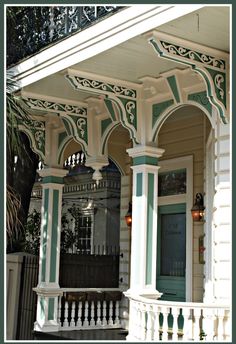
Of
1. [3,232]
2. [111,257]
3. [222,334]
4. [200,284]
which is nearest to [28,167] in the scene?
[111,257]

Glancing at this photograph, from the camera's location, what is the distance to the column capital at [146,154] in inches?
322

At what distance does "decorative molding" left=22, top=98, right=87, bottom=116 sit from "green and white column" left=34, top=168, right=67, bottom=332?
4.61 feet

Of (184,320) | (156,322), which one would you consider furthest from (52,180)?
(184,320)

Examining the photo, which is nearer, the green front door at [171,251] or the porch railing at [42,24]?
the porch railing at [42,24]

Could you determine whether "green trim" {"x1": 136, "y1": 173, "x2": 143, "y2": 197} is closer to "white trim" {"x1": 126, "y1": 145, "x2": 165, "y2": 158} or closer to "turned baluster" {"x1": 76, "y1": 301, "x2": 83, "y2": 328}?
"white trim" {"x1": 126, "y1": 145, "x2": 165, "y2": 158}

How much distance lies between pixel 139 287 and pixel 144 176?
1.54 m

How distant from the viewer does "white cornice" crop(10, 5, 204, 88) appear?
6008 mm

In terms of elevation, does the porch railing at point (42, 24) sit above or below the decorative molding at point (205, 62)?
above

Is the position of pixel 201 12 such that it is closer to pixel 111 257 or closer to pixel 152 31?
pixel 152 31

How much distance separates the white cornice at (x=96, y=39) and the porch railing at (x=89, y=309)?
13.0ft

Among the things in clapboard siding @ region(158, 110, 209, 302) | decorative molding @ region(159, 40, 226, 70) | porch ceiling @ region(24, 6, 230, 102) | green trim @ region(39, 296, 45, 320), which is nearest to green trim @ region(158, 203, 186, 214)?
clapboard siding @ region(158, 110, 209, 302)

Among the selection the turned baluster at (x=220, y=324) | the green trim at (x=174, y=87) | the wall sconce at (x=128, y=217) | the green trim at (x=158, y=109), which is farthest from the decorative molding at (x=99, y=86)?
the turned baluster at (x=220, y=324)

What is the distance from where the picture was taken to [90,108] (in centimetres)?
966

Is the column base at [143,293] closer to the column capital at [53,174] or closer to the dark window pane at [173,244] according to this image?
the dark window pane at [173,244]
